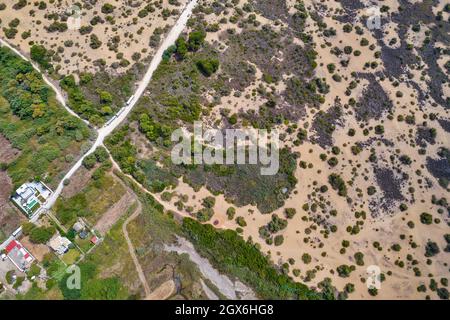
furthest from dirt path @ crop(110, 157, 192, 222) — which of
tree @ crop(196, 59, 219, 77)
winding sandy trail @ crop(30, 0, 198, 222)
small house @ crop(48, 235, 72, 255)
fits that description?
tree @ crop(196, 59, 219, 77)

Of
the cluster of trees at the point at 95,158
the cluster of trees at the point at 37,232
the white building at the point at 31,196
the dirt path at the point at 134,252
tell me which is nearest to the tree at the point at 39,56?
the cluster of trees at the point at 95,158

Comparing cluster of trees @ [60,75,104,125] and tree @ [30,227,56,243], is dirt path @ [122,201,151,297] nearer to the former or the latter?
tree @ [30,227,56,243]

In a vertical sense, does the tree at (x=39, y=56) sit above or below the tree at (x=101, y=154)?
above

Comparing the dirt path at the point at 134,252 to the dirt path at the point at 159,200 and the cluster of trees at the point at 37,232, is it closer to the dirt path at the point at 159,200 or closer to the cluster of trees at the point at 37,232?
the dirt path at the point at 159,200

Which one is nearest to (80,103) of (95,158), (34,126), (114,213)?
(34,126)

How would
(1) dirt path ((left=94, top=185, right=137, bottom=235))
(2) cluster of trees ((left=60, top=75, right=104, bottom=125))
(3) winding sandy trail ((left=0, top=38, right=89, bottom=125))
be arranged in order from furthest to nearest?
(3) winding sandy trail ((left=0, top=38, right=89, bottom=125))
(2) cluster of trees ((left=60, top=75, right=104, bottom=125))
(1) dirt path ((left=94, top=185, right=137, bottom=235))

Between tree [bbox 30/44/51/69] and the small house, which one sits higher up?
tree [bbox 30/44/51/69]

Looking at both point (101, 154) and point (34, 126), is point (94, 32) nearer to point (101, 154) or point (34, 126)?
point (34, 126)

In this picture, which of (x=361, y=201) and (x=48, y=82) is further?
(x=48, y=82)

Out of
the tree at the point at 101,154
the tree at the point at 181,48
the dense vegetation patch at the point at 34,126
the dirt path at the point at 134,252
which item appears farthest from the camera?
the tree at the point at 181,48
